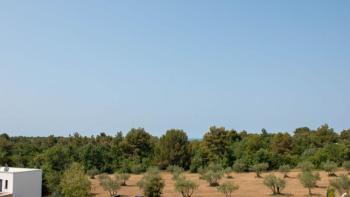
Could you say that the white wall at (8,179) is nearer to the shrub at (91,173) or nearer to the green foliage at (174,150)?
the shrub at (91,173)

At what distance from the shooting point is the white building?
1293 inches

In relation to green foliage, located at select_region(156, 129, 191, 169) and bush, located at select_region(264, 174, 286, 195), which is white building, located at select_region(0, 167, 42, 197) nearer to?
bush, located at select_region(264, 174, 286, 195)

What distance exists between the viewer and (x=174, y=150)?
60.5 m

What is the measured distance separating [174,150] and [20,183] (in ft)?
97.8

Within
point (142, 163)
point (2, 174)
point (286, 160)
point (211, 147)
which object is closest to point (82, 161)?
point (142, 163)

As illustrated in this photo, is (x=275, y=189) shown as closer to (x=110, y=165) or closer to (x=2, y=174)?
(x=2, y=174)

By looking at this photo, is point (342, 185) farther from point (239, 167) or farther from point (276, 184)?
point (239, 167)

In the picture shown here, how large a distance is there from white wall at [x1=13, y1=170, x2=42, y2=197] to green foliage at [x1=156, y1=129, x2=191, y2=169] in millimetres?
26967

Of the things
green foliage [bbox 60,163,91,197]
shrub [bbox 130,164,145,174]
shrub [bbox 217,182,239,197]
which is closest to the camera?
green foliage [bbox 60,163,91,197]

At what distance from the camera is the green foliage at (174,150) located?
198 feet

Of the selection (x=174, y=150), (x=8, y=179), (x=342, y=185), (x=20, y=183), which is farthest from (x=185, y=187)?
(x=174, y=150)

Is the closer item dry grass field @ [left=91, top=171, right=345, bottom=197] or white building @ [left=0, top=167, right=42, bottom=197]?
white building @ [left=0, top=167, right=42, bottom=197]

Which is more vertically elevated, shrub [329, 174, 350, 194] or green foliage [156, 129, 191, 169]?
green foliage [156, 129, 191, 169]

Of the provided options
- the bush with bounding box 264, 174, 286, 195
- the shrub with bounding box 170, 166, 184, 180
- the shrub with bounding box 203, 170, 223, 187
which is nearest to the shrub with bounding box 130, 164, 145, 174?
the shrub with bounding box 170, 166, 184, 180
